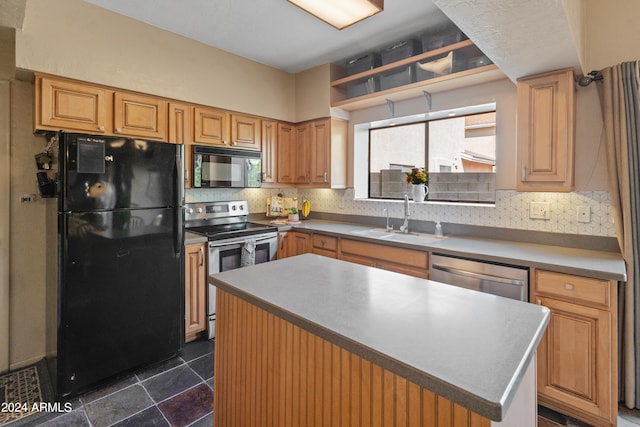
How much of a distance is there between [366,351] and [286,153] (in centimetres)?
329

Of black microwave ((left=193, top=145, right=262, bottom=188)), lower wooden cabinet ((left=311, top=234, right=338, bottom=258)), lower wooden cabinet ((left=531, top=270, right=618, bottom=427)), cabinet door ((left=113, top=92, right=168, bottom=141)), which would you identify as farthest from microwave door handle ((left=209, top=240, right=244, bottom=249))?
lower wooden cabinet ((left=531, top=270, right=618, bottom=427))

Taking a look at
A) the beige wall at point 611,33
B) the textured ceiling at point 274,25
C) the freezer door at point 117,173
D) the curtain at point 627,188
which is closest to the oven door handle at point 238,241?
the freezer door at point 117,173

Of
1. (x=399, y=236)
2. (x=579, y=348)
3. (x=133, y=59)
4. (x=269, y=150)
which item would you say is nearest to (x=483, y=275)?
(x=579, y=348)

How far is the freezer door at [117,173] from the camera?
6.65ft

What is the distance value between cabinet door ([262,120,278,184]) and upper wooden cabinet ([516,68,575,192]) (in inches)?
96.3

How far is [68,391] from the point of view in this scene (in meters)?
2.09

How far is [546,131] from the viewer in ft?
7.29

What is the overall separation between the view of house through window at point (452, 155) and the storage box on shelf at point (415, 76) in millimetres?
451

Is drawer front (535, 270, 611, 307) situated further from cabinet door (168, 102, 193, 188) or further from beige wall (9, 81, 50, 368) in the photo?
beige wall (9, 81, 50, 368)

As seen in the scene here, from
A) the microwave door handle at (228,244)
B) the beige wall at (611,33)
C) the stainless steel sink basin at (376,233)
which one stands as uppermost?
the beige wall at (611,33)

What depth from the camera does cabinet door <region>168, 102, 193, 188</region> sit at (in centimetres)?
293

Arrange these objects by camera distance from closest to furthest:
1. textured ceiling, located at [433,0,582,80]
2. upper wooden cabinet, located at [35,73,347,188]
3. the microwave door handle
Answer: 1. textured ceiling, located at [433,0,582,80]
2. upper wooden cabinet, located at [35,73,347,188]
3. the microwave door handle

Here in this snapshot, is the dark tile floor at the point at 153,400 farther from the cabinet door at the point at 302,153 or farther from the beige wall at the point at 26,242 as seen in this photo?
the cabinet door at the point at 302,153

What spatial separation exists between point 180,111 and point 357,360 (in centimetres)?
280
